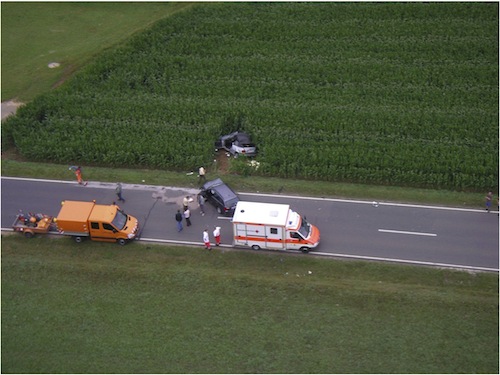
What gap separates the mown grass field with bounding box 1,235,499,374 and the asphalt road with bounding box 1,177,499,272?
3.79 ft

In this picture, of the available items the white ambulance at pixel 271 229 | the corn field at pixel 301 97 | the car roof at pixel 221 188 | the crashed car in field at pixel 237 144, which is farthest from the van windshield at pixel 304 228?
the crashed car in field at pixel 237 144

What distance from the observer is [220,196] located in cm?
3694

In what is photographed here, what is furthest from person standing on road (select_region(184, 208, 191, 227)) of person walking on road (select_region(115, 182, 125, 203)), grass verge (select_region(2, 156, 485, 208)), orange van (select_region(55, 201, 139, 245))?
person walking on road (select_region(115, 182, 125, 203))

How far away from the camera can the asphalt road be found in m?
34.1

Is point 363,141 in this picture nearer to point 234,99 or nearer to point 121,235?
point 234,99

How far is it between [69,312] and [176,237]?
7578 mm

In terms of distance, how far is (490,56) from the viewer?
5012cm

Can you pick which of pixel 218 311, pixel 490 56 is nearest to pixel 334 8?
Answer: pixel 490 56

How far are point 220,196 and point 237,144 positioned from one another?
612 cm

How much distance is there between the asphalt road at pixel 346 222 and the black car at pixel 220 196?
1.95 feet

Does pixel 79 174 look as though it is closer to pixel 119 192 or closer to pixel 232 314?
pixel 119 192

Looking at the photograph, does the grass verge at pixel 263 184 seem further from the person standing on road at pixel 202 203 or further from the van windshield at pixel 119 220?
the van windshield at pixel 119 220

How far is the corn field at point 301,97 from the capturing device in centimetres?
4053

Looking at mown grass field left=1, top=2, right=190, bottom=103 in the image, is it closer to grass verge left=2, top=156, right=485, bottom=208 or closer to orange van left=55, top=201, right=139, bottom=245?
grass verge left=2, top=156, right=485, bottom=208
